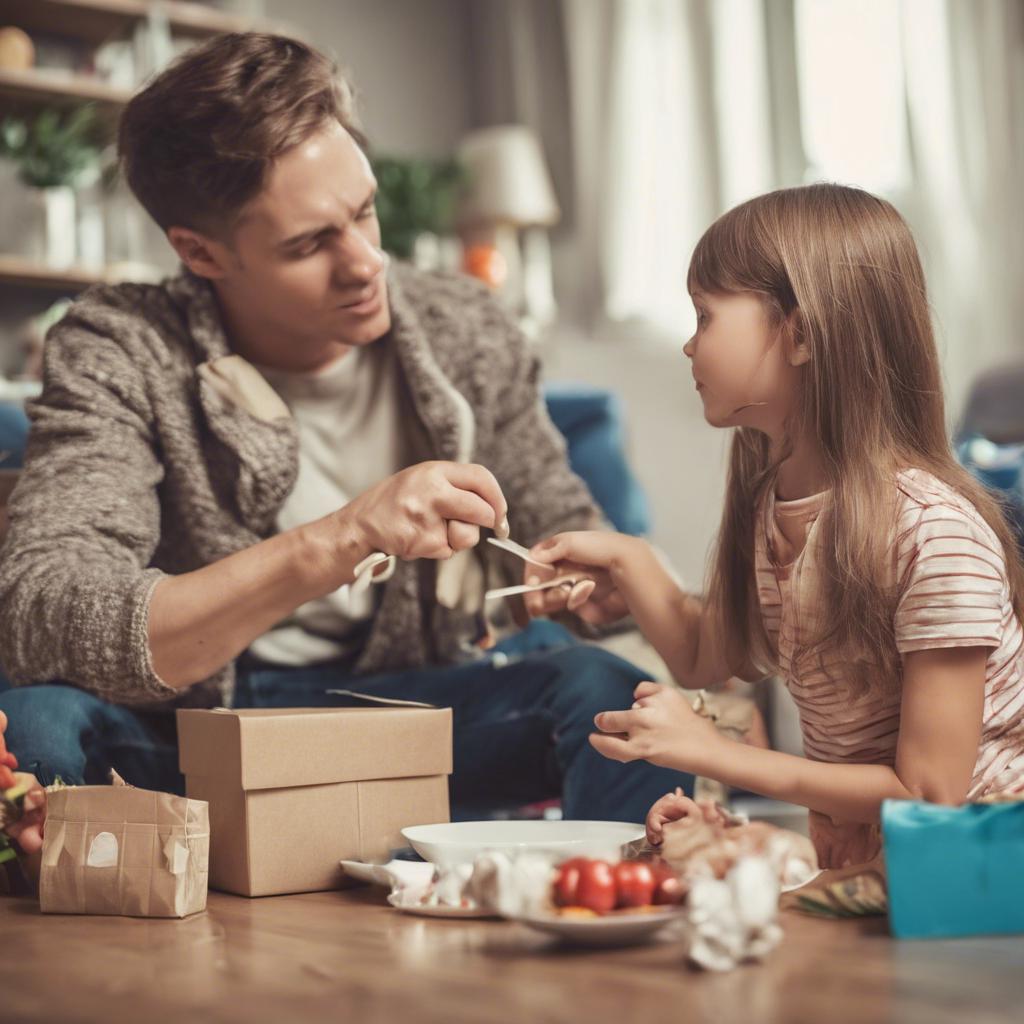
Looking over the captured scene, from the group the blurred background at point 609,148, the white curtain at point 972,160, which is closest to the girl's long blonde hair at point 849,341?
the blurred background at point 609,148

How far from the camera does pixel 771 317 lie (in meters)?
1.12

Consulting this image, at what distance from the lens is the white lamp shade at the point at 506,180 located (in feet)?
13.2

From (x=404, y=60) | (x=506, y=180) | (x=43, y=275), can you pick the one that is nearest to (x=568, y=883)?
(x=43, y=275)

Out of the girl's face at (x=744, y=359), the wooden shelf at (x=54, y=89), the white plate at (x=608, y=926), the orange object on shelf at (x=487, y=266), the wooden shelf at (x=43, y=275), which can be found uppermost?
the wooden shelf at (x=54, y=89)

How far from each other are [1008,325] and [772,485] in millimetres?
2235

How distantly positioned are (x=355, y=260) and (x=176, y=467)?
313 millimetres

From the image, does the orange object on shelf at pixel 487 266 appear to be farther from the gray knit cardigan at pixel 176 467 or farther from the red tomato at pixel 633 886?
the red tomato at pixel 633 886

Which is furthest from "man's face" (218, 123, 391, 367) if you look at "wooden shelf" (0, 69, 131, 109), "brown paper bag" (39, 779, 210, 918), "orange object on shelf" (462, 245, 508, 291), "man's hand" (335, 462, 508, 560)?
"orange object on shelf" (462, 245, 508, 291)

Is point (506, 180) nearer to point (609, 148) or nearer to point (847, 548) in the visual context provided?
point (609, 148)

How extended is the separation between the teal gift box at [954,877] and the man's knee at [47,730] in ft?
2.56

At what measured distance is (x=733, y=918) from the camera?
0.76 meters

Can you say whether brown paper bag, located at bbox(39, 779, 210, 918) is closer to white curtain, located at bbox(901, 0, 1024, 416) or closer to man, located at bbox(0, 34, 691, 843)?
man, located at bbox(0, 34, 691, 843)

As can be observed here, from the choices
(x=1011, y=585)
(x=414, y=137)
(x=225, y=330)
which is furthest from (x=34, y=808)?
(x=414, y=137)

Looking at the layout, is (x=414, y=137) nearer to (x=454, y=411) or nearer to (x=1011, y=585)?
(x=454, y=411)
